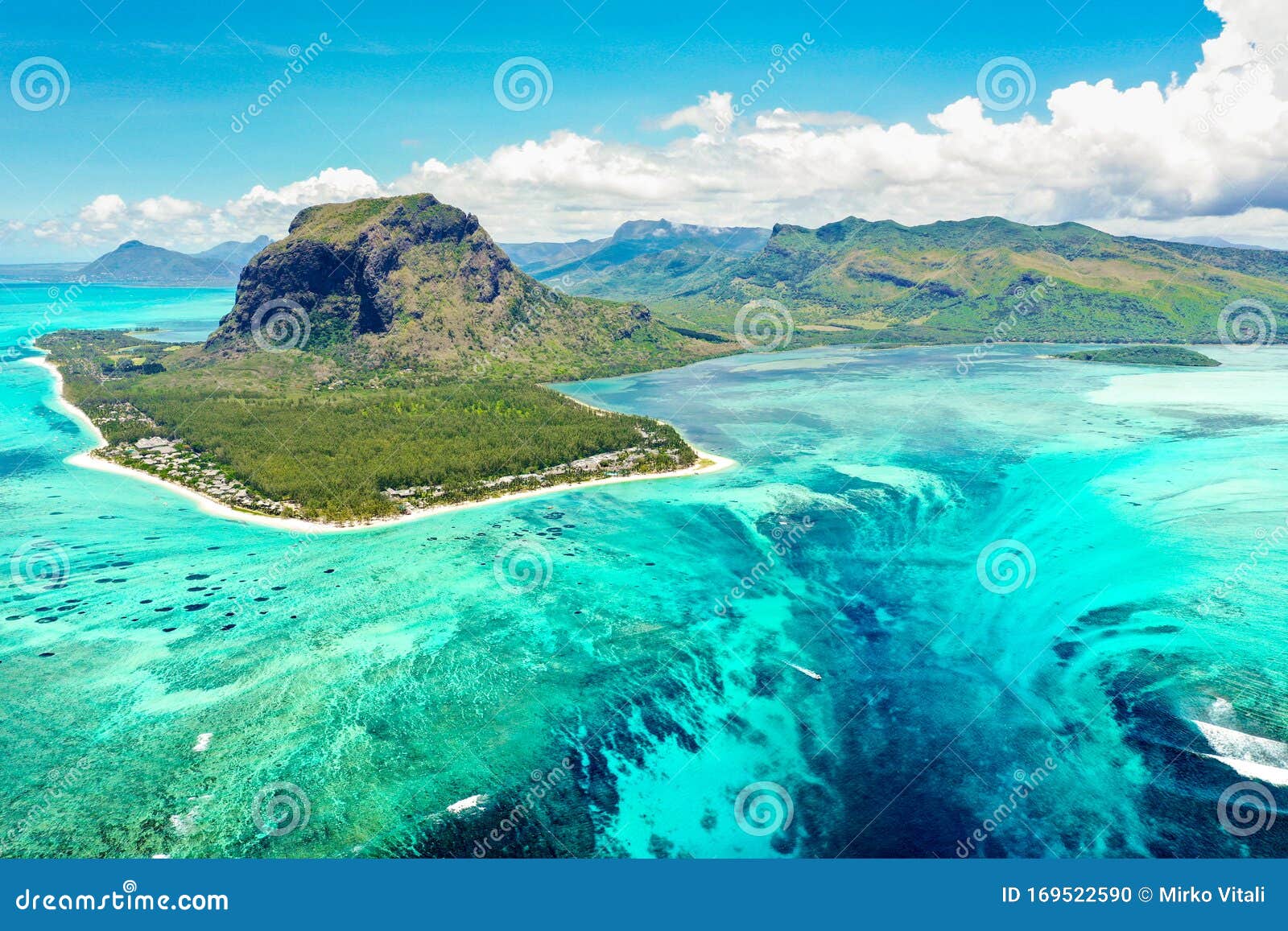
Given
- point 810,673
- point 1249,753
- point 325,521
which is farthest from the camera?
point 325,521

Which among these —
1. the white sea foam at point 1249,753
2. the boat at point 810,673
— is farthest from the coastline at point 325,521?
the white sea foam at point 1249,753

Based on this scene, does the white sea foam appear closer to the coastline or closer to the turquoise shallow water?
the turquoise shallow water

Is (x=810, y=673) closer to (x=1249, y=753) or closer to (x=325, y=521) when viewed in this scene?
(x=1249, y=753)

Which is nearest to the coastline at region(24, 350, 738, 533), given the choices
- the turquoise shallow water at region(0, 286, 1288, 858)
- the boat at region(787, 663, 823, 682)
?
the turquoise shallow water at region(0, 286, 1288, 858)

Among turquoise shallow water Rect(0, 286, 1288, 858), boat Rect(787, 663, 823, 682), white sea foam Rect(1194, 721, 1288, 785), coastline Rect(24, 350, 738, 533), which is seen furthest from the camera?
coastline Rect(24, 350, 738, 533)

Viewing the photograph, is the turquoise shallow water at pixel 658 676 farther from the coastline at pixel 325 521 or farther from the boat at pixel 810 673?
the coastline at pixel 325 521

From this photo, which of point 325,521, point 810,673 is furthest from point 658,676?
point 325,521
